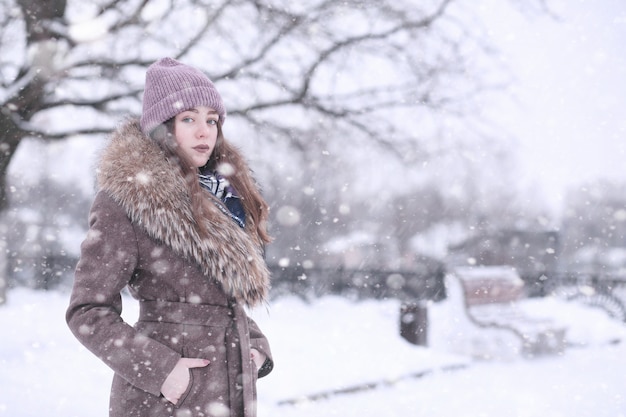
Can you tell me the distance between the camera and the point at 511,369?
24.9ft

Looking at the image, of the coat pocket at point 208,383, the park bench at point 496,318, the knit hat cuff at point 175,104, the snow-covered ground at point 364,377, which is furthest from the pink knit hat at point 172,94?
the park bench at point 496,318

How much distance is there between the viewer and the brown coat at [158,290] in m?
1.80

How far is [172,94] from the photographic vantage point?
215 centimetres

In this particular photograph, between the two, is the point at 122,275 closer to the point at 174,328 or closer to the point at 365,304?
the point at 174,328

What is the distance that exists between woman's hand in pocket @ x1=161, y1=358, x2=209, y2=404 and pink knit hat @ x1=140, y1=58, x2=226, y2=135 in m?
0.89

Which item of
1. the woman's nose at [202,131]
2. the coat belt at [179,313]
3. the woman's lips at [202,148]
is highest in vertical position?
the woman's nose at [202,131]

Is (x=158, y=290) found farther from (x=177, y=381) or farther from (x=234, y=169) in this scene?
(x=234, y=169)

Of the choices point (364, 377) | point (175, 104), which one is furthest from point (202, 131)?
point (364, 377)

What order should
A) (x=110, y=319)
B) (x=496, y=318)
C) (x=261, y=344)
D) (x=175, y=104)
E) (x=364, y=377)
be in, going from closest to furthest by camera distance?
(x=110, y=319), (x=175, y=104), (x=261, y=344), (x=364, y=377), (x=496, y=318)

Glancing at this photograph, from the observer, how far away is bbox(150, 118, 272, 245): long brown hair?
213 centimetres

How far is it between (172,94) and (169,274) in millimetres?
699

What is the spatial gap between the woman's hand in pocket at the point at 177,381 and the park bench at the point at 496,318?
7.33 m

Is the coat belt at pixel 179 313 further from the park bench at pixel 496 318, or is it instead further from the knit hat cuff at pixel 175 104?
the park bench at pixel 496 318

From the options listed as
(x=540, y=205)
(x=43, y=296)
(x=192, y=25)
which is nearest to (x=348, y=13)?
(x=192, y=25)
